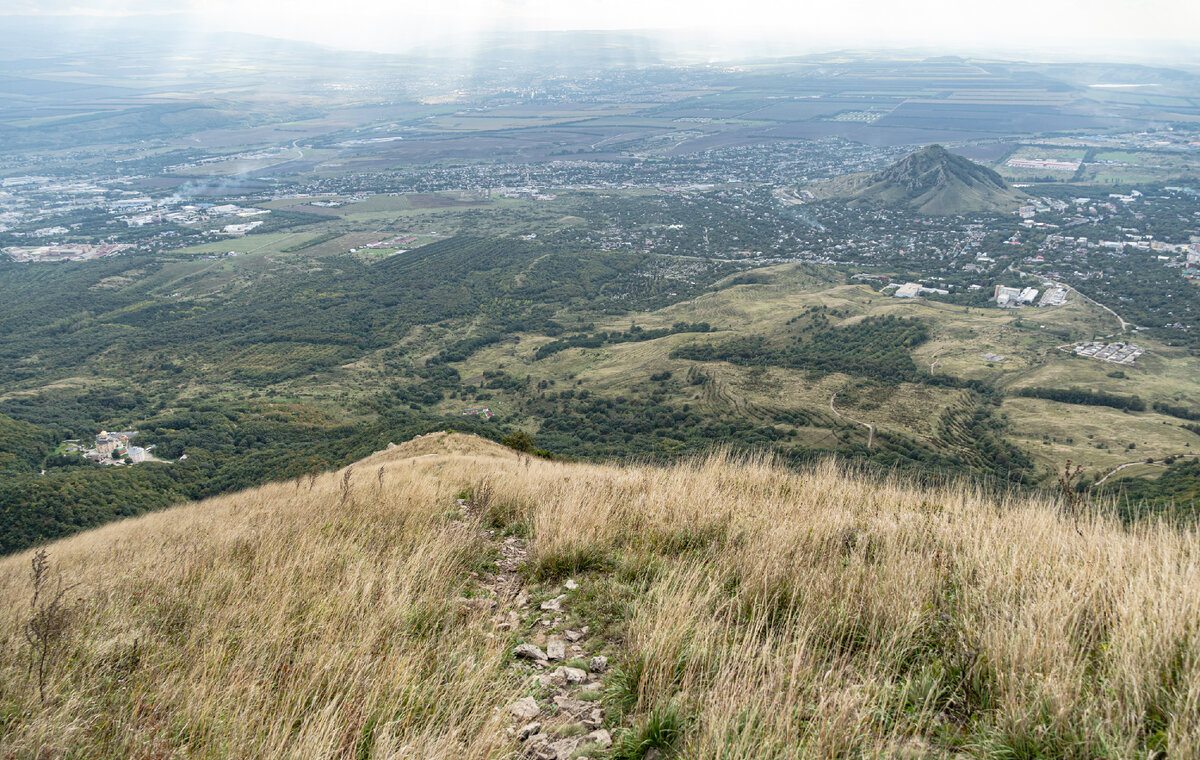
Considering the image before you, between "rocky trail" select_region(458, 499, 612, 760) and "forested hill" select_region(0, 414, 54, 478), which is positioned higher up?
"rocky trail" select_region(458, 499, 612, 760)

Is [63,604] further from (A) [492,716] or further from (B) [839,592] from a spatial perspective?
(B) [839,592]

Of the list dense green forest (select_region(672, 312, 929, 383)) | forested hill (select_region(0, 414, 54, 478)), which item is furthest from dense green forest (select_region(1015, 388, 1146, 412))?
forested hill (select_region(0, 414, 54, 478))

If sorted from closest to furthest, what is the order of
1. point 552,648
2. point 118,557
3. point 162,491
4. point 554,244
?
point 552,648 → point 118,557 → point 162,491 → point 554,244

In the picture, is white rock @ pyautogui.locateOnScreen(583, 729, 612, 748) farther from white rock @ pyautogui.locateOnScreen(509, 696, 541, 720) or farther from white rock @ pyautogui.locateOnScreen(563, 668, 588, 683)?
white rock @ pyautogui.locateOnScreen(563, 668, 588, 683)

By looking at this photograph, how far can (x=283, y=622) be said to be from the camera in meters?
3.88

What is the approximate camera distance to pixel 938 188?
11794cm

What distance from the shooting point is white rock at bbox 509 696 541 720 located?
3.36 metres

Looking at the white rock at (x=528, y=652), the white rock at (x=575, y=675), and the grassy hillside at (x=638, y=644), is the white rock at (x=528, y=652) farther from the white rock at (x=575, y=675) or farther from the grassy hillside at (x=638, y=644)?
the white rock at (x=575, y=675)

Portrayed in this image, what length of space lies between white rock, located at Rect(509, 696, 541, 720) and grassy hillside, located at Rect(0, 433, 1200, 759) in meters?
0.02

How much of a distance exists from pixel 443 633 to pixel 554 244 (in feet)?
360

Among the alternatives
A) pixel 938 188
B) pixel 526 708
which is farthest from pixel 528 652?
pixel 938 188

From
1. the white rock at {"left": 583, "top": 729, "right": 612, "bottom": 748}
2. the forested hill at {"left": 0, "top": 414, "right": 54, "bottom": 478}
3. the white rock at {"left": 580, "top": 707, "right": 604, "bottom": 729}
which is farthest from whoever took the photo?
the forested hill at {"left": 0, "top": 414, "right": 54, "bottom": 478}

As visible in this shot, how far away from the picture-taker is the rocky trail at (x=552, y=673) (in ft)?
10.3

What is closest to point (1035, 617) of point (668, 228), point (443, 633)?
point (443, 633)
